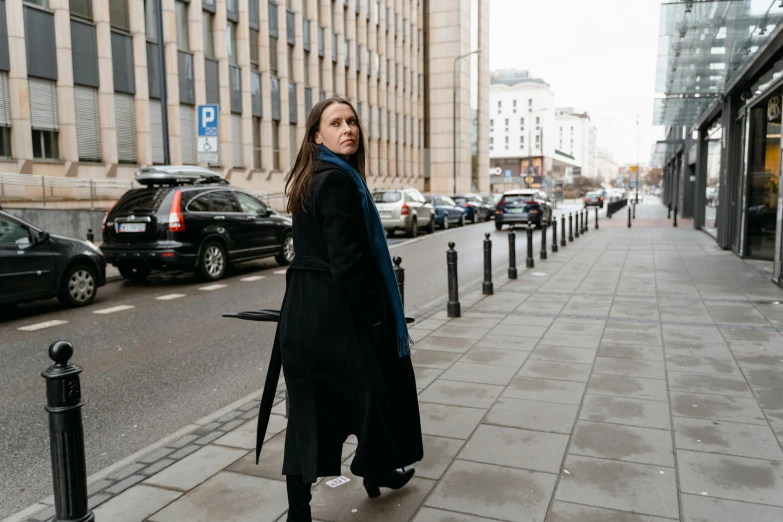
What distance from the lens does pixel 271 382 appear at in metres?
2.98

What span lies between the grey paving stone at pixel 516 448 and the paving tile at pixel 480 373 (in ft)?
3.50

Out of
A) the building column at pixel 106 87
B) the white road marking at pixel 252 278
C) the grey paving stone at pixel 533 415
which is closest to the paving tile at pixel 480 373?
the grey paving stone at pixel 533 415

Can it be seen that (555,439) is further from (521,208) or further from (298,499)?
(521,208)

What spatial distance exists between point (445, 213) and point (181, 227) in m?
17.9

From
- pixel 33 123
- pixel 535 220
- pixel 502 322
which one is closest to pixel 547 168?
pixel 535 220

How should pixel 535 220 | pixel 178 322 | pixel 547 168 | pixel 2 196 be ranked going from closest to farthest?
pixel 178 322 < pixel 2 196 < pixel 535 220 < pixel 547 168

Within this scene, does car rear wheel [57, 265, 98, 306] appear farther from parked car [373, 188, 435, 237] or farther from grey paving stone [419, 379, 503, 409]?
parked car [373, 188, 435, 237]

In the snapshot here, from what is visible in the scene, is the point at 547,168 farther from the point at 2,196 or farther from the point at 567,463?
the point at 567,463

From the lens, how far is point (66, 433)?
103 inches

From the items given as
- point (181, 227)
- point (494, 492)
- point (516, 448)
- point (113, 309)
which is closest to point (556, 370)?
point (516, 448)

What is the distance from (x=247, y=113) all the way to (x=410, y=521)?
2659cm

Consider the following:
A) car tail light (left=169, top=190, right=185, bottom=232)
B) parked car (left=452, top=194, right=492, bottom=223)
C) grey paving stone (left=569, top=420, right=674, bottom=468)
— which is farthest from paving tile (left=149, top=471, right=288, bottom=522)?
parked car (left=452, top=194, right=492, bottom=223)

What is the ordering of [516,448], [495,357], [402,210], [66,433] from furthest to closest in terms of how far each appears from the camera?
1. [402,210]
2. [495,357]
3. [516,448]
4. [66,433]

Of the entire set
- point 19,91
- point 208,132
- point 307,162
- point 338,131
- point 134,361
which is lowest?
point 134,361
